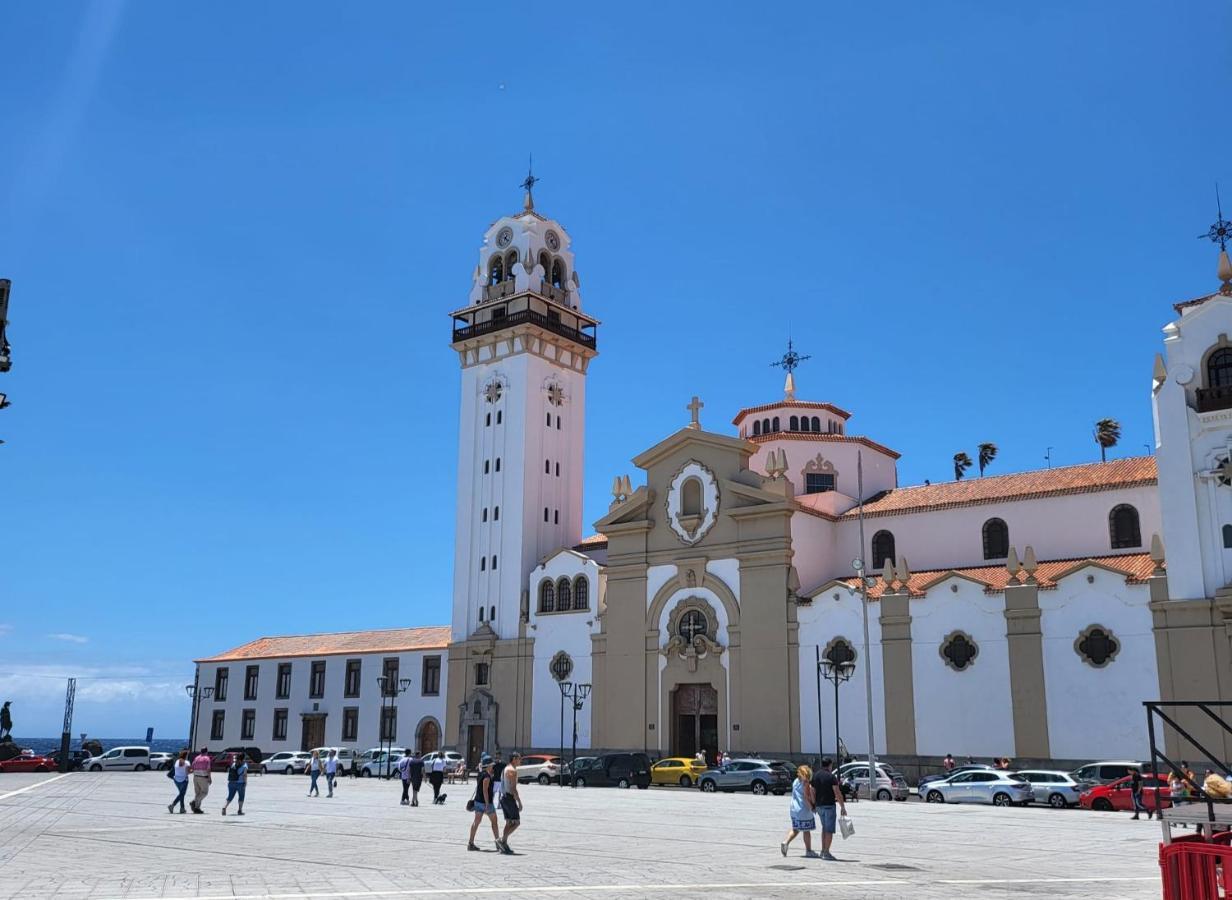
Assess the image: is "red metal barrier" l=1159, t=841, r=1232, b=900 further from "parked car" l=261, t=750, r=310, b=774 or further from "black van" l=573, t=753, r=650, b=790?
"parked car" l=261, t=750, r=310, b=774

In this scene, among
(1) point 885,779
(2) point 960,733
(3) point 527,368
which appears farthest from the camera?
(3) point 527,368

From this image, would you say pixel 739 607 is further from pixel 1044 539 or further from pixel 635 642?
pixel 1044 539

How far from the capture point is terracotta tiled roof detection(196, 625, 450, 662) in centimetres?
6456

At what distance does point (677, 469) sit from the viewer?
5425 centimetres

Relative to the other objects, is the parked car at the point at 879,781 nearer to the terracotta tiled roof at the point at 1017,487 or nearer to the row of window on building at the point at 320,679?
the terracotta tiled roof at the point at 1017,487

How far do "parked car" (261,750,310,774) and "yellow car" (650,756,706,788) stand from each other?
22.5 m

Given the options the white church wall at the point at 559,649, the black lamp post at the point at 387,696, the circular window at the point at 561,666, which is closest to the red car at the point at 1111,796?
the white church wall at the point at 559,649

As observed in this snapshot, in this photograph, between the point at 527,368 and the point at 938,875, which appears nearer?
A: the point at 938,875

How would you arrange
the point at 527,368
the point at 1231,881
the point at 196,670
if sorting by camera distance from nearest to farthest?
the point at 1231,881 → the point at 527,368 → the point at 196,670

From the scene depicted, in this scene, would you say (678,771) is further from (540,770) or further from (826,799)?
(826,799)

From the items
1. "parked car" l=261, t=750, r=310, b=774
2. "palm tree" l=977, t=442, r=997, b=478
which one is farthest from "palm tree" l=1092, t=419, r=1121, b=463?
"parked car" l=261, t=750, r=310, b=774

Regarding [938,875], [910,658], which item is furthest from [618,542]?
[938,875]

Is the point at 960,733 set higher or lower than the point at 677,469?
lower

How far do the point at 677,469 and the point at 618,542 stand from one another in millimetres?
4938
